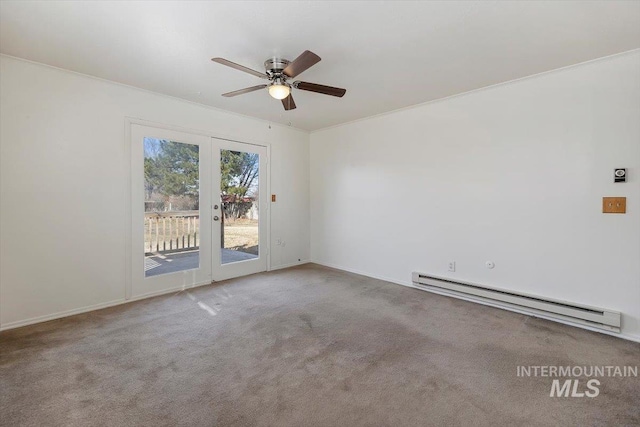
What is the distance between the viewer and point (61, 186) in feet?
9.61

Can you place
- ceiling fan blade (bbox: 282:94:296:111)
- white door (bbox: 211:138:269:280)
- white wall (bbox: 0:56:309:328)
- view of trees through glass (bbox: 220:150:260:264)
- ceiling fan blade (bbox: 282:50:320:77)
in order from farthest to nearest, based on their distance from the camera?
view of trees through glass (bbox: 220:150:260:264) → white door (bbox: 211:138:269:280) → ceiling fan blade (bbox: 282:94:296:111) → white wall (bbox: 0:56:309:328) → ceiling fan blade (bbox: 282:50:320:77)

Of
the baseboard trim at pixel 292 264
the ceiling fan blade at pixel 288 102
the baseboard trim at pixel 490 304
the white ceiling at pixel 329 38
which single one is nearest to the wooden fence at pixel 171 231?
the baseboard trim at pixel 292 264

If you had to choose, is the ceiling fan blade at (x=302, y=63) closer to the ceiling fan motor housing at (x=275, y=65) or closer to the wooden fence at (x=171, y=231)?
the ceiling fan motor housing at (x=275, y=65)

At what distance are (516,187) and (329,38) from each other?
2.49 metres

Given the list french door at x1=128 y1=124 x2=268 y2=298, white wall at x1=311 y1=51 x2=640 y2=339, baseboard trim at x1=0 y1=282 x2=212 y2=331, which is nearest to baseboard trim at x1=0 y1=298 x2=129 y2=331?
baseboard trim at x1=0 y1=282 x2=212 y2=331

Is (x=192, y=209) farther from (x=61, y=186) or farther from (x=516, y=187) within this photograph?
(x=516, y=187)

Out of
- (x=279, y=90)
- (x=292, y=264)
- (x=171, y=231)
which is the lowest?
(x=292, y=264)

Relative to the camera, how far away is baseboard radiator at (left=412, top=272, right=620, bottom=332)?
2615 mm

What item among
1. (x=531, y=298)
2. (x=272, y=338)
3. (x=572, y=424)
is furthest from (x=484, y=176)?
(x=272, y=338)

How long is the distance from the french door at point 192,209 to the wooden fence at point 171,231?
11 mm

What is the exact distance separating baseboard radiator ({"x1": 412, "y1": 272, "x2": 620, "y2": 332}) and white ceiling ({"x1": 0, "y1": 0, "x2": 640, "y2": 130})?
2.31 m

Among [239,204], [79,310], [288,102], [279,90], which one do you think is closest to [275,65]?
[279,90]

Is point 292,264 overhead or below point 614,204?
below

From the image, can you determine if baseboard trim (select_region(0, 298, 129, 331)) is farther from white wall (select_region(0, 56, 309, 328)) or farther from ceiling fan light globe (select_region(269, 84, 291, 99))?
ceiling fan light globe (select_region(269, 84, 291, 99))
